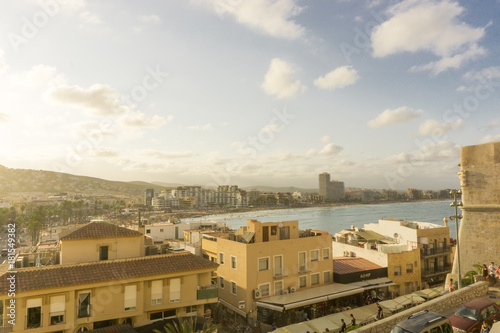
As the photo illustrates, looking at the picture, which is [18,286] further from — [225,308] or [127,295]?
[225,308]

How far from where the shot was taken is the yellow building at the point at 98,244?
1986 cm

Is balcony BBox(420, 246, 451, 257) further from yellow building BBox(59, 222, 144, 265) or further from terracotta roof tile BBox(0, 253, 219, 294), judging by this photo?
yellow building BBox(59, 222, 144, 265)

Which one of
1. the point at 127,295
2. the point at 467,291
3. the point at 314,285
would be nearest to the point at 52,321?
the point at 127,295

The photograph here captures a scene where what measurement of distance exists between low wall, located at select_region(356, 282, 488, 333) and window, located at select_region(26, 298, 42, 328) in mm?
15106

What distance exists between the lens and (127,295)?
18500 millimetres

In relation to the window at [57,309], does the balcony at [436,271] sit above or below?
below

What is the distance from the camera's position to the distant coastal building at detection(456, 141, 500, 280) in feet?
70.6

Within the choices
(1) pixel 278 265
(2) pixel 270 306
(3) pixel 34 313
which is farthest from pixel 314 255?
(3) pixel 34 313

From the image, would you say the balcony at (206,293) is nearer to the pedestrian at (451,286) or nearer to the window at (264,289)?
the window at (264,289)

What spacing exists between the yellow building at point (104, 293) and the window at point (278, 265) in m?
6.44

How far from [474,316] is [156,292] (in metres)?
15.9

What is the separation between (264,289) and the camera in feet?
82.5

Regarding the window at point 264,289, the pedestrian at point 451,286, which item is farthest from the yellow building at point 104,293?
the pedestrian at point 451,286

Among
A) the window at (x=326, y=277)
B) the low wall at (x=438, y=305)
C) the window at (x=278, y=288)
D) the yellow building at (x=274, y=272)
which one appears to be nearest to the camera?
the low wall at (x=438, y=305)
